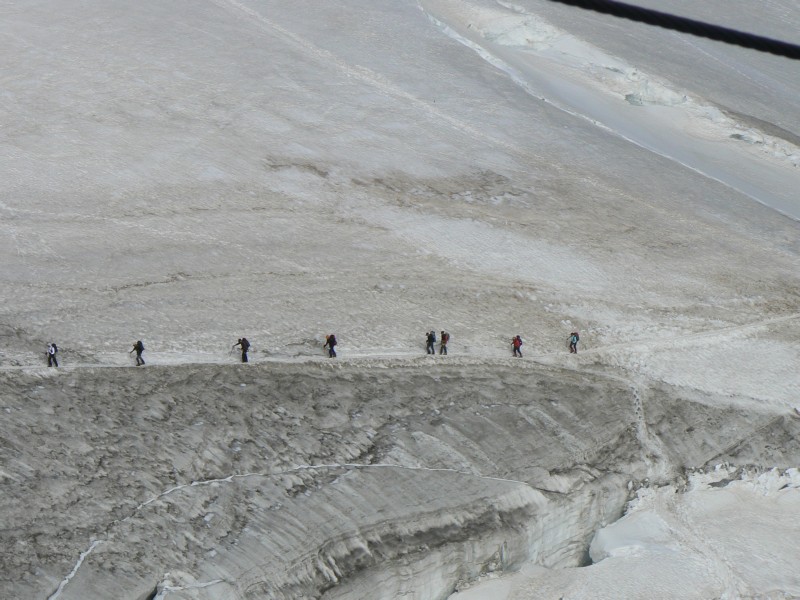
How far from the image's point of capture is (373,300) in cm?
3145

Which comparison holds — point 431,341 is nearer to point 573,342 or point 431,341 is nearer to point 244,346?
point 573,342

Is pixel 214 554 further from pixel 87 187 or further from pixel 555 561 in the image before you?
pixel 87 187

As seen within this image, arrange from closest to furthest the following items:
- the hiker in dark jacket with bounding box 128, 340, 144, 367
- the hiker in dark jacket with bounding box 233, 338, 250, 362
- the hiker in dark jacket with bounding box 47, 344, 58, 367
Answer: the hiker in dark jacket with bounding box 47, 344, 58, 367, the hiker in dark jacket with bounding box 128, 340, 144, 367, the hiker in dark jacket with bounding box 233, 338, 250, 362

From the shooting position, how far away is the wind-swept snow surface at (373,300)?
73.4 feet

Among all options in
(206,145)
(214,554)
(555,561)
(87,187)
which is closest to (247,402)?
(214,554)

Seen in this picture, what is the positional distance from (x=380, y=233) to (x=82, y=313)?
1128 cm

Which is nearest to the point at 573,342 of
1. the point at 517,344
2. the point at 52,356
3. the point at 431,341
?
the point at 517,344

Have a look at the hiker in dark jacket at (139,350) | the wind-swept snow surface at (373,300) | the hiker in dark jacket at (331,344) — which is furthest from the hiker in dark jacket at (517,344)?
the hiker in dark jacket at (139,350)

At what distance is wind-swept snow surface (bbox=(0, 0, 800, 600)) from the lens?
22.4 m

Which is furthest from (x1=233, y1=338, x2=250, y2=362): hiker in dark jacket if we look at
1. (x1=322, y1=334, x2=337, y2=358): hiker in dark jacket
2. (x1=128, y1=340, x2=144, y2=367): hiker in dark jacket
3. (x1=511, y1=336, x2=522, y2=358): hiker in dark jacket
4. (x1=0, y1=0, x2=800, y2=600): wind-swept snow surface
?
(x1=511, y1=336, x2=522, y2=358): hiker in dark jacket

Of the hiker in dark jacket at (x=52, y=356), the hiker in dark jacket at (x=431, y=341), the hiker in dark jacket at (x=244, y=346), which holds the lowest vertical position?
the hiker in dark jacket at (x=52, y=356)

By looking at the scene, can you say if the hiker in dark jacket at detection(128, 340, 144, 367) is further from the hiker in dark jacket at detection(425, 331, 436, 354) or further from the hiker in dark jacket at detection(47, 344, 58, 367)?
the hiker in dark jacket at detection(425, 331, 436, 354)

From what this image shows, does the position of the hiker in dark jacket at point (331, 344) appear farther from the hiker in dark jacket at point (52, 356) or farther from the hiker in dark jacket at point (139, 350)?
the hiker in dark jacket at point (52, 356)

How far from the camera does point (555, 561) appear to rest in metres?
25.4
